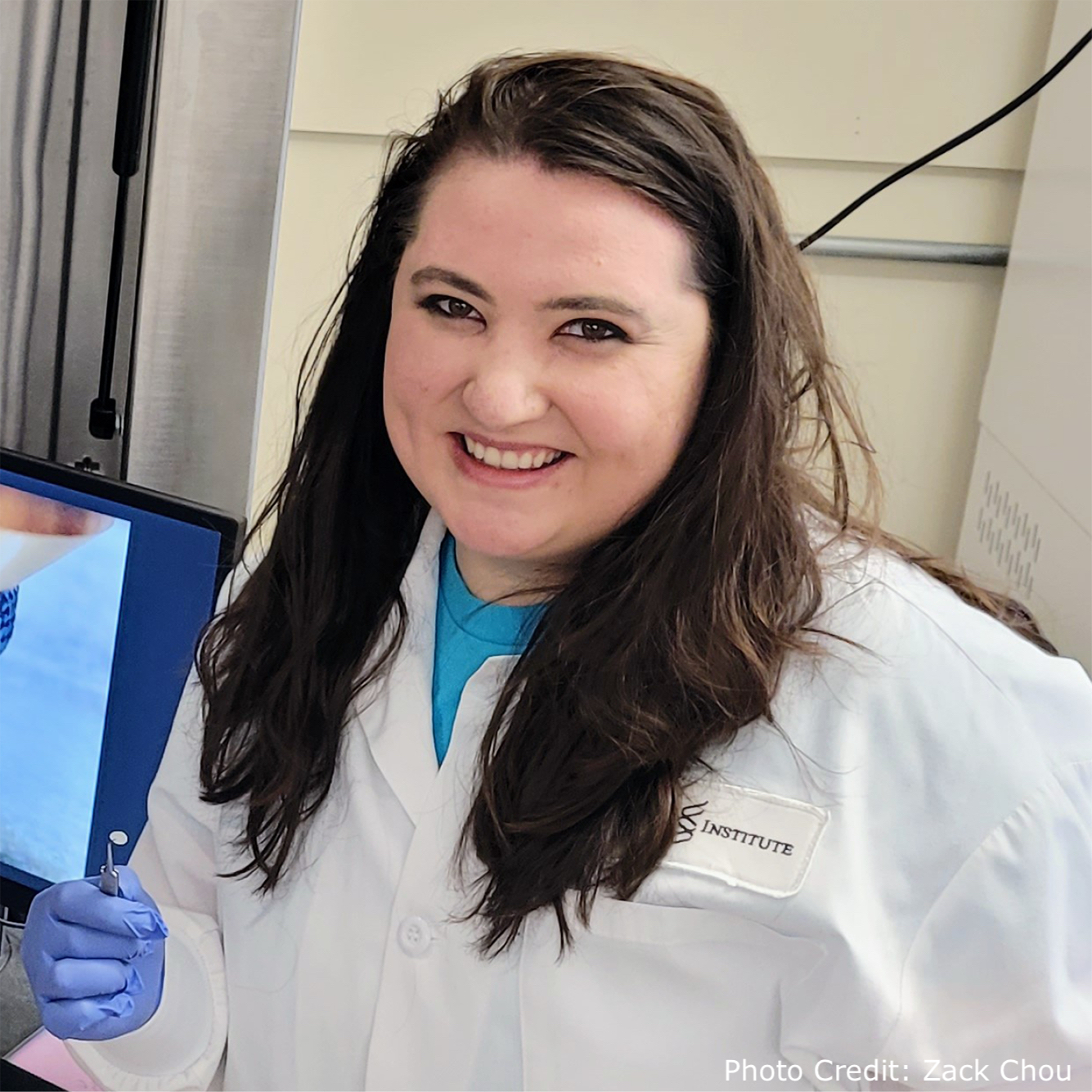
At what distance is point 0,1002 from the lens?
3.89ft

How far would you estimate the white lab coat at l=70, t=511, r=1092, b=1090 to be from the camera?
2.47 ft

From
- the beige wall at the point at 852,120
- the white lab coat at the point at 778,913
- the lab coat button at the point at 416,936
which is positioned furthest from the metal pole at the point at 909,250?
the lab coat button at the point at 416,936

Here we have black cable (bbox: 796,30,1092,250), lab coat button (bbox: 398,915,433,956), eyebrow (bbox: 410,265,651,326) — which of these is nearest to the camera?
eyebrow (bbox: 410,265,651,326)

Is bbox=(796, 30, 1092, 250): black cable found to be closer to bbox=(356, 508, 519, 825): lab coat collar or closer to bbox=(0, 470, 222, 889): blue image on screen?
bbox=(356, 508, 519, 825): lab coat collar

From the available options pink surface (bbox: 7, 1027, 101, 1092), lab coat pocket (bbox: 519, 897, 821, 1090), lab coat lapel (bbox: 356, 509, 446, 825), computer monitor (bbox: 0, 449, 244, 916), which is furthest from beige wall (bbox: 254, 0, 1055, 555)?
lab coat pocket (bbox: 519, 897, 821, 1090)

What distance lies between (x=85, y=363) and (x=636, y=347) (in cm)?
70

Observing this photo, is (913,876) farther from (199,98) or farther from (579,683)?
(199,98)

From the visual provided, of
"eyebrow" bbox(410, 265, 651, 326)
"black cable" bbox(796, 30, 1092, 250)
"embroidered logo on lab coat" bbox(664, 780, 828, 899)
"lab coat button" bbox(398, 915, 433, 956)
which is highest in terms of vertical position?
"black cable" bbox(796, 30, 1092, 250)

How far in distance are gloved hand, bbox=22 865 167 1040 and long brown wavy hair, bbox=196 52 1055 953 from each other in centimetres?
9

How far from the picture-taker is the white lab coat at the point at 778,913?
0.75 meters

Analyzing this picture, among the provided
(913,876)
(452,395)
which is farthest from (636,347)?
(913,876)

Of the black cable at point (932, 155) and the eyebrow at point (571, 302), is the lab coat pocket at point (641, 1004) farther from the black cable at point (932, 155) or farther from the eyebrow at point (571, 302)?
the black cable at point (932, 155)

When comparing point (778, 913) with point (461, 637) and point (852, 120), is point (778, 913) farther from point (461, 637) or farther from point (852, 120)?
point (852, 120)

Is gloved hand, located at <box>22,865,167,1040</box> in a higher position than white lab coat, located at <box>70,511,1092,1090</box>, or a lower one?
lower
